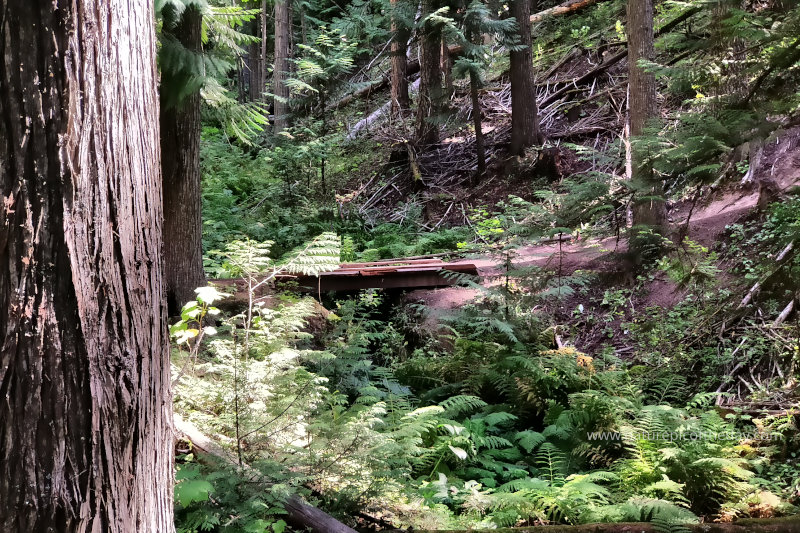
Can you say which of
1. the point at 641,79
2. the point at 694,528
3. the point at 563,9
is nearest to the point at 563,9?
the point at 563,9

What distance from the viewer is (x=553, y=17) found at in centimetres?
1781

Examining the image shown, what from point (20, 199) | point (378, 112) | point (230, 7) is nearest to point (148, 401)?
point (20, 199)

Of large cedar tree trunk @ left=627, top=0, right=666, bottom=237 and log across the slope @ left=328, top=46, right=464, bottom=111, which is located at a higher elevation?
log across the slope @ left=328, top=46, right=464, bottom=111

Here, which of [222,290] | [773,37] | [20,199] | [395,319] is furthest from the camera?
[395,319]

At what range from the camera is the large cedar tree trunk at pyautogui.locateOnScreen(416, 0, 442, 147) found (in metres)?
12.8

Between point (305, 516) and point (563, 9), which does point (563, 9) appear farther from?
point (305, 516)

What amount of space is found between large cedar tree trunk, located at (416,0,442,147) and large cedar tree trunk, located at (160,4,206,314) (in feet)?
24.1

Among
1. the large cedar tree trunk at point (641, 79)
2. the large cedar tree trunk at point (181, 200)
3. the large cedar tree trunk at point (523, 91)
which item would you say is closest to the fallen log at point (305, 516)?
the large cedar tree trunk at point (181, 200)

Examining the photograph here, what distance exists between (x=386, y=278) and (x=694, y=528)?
5985 millimetres

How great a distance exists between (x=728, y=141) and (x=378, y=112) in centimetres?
1566

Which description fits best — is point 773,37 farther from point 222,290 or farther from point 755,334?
point 222,290

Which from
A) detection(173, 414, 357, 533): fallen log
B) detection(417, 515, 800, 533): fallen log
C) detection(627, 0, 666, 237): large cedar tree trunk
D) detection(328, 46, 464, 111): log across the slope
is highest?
detection(328, 46, 464, 111): log across the slope

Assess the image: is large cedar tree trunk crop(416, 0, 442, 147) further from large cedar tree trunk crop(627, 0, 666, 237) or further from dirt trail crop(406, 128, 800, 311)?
dirt trail crop(406, 128, 800, 311)

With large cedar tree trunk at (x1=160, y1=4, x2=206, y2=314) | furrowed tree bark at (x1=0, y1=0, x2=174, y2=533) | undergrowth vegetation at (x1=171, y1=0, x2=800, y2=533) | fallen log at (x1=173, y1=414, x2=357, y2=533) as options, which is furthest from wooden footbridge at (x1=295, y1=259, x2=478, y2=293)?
furrowed tree bark at (x1=0, y1=0, x2=174, y2=533)
